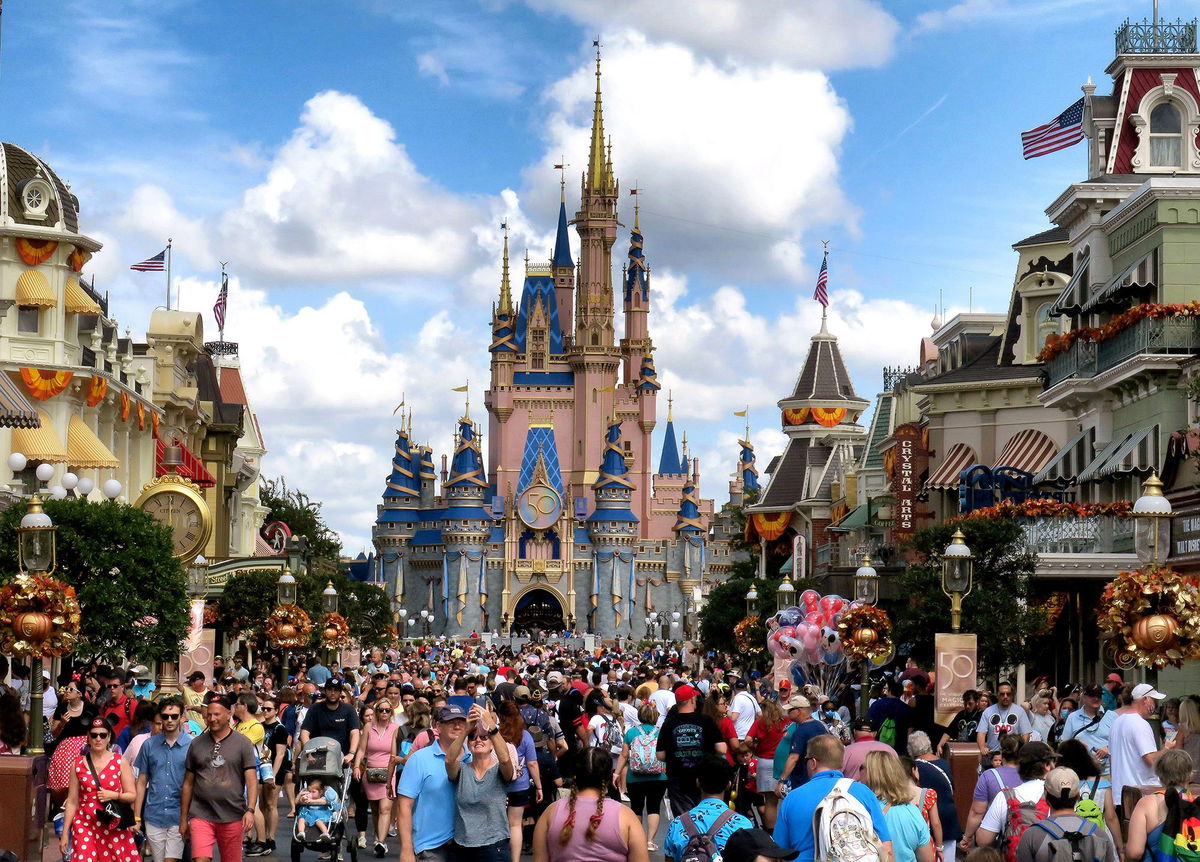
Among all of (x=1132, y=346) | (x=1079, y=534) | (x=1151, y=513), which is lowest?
(x=1151, y=513)

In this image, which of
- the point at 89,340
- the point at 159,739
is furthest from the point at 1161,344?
the point at 89,340

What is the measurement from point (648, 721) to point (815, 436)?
80.5 metres

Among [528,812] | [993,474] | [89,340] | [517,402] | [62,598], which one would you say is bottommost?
[528,812]

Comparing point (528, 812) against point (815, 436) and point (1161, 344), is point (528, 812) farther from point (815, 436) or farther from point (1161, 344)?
point (815, 436)

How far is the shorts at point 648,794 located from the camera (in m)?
17.0

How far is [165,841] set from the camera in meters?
13.9

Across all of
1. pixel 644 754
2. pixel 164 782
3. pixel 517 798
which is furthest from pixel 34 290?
pixel 164 782

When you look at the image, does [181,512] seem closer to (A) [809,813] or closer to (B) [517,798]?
(B) [517,798]

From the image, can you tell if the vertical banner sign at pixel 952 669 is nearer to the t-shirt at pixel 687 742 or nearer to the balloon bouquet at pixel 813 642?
the balloon bouquet at pixel 813 642

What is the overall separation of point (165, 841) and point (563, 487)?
130569mm

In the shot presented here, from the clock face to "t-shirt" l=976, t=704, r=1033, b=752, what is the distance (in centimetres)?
2659

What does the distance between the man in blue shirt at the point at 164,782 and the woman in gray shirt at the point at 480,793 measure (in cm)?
301

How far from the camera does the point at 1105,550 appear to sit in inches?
1352

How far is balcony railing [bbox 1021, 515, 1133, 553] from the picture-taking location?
3409 cm
